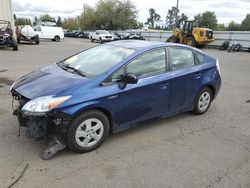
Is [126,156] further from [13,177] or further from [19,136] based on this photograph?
[19,136]

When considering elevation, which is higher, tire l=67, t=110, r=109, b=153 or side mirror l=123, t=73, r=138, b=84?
side mirror l=123, t=73, r=138, b=84

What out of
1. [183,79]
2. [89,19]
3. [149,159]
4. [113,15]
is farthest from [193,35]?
[89,19]

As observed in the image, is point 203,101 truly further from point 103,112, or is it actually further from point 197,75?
point 103,112

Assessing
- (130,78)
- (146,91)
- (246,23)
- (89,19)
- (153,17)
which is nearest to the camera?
(130,78)

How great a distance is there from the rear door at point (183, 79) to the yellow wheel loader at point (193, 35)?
74.5 ft

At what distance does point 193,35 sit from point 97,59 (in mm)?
24093

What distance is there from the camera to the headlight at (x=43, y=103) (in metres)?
3.36

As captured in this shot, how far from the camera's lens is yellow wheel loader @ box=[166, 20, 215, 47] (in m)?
26.6

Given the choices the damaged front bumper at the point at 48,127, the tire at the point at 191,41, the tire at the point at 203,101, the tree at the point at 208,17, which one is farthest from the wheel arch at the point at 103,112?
the tree at the point at 208,17

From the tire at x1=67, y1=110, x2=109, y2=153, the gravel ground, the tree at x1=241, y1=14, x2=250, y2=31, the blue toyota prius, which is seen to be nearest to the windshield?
the blue toyota prius

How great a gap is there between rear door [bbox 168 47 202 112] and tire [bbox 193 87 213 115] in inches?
8.4

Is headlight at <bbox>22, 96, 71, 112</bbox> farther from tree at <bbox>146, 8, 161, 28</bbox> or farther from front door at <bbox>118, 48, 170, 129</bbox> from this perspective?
tree at <bbox>146, 8, 161, 28</bbox>

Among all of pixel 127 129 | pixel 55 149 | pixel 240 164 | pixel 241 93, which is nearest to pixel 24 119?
pixel 55 149

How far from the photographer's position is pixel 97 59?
443 centimetres
